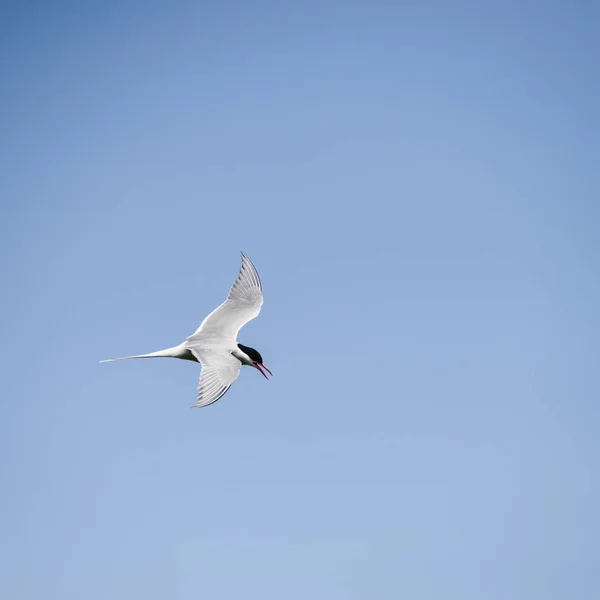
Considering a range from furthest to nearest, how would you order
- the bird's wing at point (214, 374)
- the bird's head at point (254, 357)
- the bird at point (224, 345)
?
the bird's head at point (254, 357) < the bird at point (224, 345) < the bird's wing at point (214, 374)

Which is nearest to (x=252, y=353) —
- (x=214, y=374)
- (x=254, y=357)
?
(x=254, y=357)

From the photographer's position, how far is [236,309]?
70.3ft

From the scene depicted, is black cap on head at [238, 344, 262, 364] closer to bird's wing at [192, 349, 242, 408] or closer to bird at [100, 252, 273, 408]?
bird at [100, 252, 273, 408]

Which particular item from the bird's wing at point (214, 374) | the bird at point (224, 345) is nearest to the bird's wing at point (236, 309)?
the bird at point (224, 345)

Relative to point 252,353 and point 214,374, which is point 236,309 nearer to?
point 252,353

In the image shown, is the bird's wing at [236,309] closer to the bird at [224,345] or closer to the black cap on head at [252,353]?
the bird at [224,345]

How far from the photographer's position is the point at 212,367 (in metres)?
17.1

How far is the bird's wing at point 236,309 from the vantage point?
806 inches

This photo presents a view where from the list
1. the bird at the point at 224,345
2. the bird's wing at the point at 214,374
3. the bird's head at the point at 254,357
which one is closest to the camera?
the bird's wing at the point at 214,374

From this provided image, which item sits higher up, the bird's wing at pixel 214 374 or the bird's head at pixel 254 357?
the bird's head at pixel 254 357

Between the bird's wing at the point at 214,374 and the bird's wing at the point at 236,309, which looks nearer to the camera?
the bird's wing at the point at 214,374

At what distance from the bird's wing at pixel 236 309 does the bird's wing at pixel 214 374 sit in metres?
1.96

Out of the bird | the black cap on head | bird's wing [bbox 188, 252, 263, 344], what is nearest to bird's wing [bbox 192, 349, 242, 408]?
the bird

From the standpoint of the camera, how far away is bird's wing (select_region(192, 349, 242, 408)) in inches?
630
